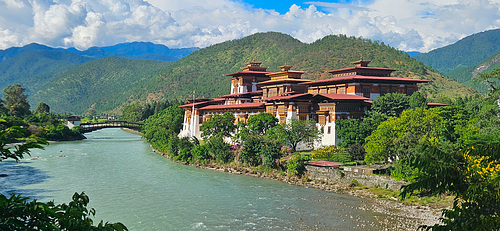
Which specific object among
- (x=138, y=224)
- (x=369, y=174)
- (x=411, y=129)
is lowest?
(x=138, y=224)

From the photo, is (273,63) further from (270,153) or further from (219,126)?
(270,153)

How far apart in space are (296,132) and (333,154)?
509 centimetres

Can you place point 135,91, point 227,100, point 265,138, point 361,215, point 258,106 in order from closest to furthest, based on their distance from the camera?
point 361,215 < point 265,138 < point 258,106 < point 227,100 < point 135,91

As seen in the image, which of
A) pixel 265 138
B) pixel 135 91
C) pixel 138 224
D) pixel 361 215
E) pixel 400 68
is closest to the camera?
pixel 138 224

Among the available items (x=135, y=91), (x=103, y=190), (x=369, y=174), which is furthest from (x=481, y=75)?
(x=135, y=91)

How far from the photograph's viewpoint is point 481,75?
94.2ft

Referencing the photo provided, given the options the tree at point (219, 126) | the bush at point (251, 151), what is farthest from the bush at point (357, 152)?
the tree at point (219, 126)

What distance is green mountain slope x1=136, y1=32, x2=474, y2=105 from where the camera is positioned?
3898 inches

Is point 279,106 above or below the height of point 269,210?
above

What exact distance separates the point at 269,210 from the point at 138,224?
7815 millimetres

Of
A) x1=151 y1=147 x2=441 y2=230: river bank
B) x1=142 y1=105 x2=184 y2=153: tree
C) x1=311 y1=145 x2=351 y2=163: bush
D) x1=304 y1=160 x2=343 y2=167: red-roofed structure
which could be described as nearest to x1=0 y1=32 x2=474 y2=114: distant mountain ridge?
x1=142 y1=105 x2=184 y2=153: tree

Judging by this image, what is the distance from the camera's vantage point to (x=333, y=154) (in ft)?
132

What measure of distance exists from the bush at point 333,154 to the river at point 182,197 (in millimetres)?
4785

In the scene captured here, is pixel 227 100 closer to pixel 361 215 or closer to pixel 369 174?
pixel 369 174
